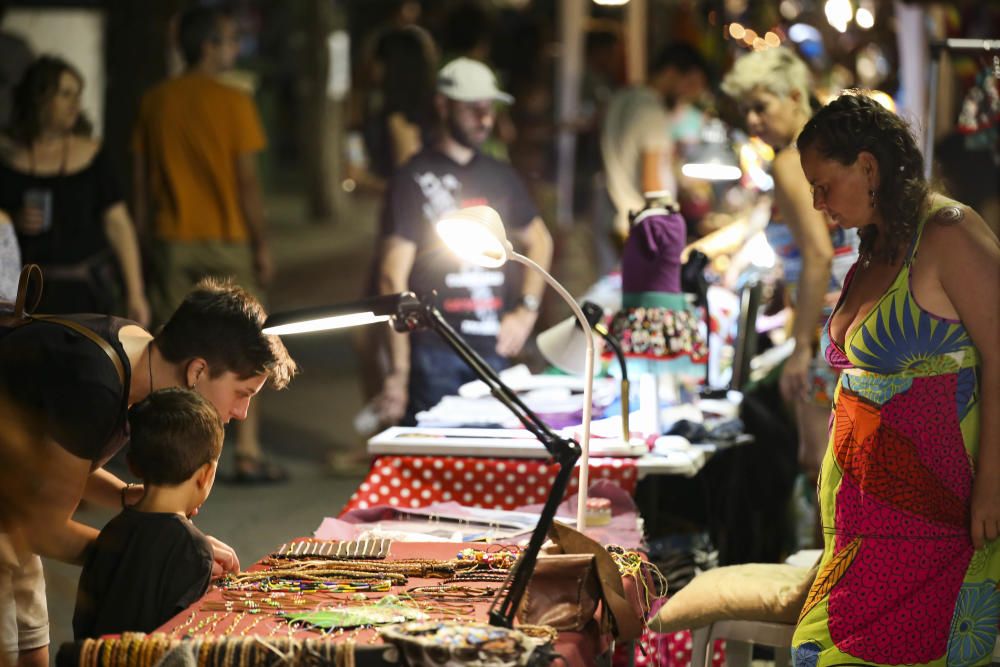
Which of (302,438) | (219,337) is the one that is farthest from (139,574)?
(302,438)

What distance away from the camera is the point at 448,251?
5547 mm

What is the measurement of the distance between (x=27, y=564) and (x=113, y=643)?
1.02 m

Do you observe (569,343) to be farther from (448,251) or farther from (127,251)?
(127,251)

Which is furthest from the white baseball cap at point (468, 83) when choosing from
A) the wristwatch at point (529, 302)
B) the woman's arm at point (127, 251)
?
the woman's arm at point (127, 251)

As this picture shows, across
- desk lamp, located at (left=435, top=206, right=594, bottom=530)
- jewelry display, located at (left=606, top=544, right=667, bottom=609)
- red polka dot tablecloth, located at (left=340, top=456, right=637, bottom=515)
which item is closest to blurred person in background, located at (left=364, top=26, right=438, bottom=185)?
red polka dot tablecloth, located at (left=340, top=456, right=637, bottom=515)

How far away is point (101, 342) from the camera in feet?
9.77

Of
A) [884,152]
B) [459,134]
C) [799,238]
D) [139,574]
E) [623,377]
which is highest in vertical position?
[459,134]

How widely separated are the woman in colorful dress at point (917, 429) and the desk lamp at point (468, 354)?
85cm

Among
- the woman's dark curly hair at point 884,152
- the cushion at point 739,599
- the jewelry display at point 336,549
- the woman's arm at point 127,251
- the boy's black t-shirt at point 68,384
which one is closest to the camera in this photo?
the boy's black t-shirt at point 68,384

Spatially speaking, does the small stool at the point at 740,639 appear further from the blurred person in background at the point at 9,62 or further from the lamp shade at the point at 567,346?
the blurred person in background at the point at 9,62

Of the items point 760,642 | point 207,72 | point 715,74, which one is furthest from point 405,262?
point 715,74

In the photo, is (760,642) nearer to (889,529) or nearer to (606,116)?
(889,529)

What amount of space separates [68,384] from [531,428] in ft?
3.13

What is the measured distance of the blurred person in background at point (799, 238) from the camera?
476 centimetres
